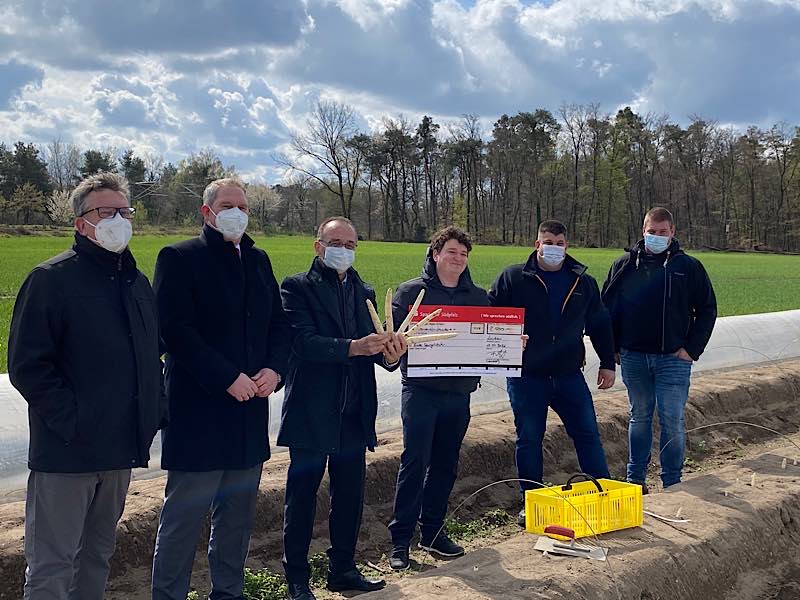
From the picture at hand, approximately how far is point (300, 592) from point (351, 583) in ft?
1.12

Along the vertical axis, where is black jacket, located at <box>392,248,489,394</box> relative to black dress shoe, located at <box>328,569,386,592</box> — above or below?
above

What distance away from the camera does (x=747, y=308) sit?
17.6 metres

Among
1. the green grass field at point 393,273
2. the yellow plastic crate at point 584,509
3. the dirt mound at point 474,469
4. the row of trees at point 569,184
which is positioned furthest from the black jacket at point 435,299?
the row of trees at point 569,184

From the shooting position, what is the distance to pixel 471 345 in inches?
192

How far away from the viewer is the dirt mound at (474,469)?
459 centimetres

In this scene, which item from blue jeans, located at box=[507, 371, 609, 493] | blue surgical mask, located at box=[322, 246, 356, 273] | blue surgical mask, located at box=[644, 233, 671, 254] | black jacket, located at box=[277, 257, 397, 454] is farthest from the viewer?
blue surgical mask, located at box=[644, 233, 671, 254]

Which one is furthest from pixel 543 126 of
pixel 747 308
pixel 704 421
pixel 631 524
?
pixel 631 524

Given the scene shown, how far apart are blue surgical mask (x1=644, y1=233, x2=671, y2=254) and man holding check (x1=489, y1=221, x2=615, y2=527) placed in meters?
0.58

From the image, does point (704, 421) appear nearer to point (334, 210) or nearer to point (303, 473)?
point (303, 473)

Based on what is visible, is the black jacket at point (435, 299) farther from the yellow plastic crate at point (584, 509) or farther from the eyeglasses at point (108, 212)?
the eyeglasses at point (108, 212)

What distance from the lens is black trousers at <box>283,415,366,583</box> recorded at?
4.13 meters

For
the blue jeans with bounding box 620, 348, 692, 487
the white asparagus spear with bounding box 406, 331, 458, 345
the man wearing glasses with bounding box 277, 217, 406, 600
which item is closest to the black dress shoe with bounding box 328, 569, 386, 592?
the man wearing glasses with bounding box 277, 217, 406, 600

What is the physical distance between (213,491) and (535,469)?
98.1 inches

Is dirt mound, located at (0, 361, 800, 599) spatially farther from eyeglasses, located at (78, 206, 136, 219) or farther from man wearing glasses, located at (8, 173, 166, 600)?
eyeglasses, located at (78, 206, 136, 219)
